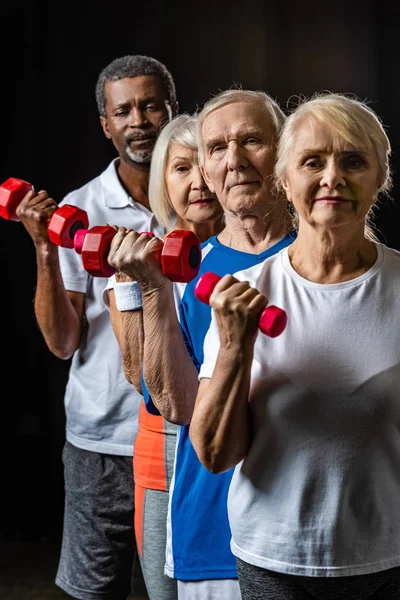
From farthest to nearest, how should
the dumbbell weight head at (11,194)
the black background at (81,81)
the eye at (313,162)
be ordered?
1. the black background at (81,81)
2. the dumbbell weight head at (11,194)
3. the eye at (313,162)

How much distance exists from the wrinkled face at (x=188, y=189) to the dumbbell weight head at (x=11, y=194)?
0.36 meters

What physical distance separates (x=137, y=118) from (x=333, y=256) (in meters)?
1.30

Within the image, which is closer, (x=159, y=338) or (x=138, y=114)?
(x=159, y=338)

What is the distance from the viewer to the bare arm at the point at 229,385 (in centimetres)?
127

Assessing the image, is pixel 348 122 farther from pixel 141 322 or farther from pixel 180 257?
pixel 141 322

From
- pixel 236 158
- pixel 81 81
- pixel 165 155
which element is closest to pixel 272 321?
pixel 236 158

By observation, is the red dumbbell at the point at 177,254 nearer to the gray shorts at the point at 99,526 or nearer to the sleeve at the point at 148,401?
the sleeve at the point at 148,401

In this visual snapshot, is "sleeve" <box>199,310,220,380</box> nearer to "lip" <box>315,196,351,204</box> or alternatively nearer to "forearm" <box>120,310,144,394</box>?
"lip" <box>315,196,351,204</box>

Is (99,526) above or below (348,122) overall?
below

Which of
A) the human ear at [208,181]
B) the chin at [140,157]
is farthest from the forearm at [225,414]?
the chin at [140,157]

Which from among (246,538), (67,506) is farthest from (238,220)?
(67,506)

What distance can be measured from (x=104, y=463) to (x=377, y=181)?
1.34 m

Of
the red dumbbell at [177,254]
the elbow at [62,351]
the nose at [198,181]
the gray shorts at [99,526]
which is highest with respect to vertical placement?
the red dumbbell at [177,254]

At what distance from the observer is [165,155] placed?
6.57ft
